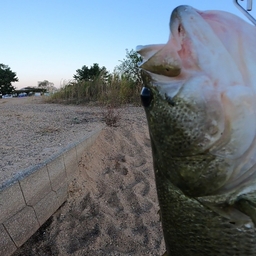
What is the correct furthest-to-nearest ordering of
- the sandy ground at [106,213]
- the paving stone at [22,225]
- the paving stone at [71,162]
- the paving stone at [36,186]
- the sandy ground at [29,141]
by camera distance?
the paving stone at [71,162], the sandy ground at [29,141], the sandy ground at [106,213], the paving stone at [36,186], the paving stone at [22,225]

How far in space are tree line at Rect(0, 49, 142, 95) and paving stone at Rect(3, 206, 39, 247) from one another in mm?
1344

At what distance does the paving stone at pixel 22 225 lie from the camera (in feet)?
7.94

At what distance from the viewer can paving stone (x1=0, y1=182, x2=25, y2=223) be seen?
2.30 m

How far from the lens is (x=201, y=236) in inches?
41.4

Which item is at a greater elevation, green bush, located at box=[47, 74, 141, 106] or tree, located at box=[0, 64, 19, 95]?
green bush, located at box=[47, 74, 141, 106]

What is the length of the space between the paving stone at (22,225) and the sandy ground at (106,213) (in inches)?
2.6

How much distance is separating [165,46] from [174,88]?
0.13 metres

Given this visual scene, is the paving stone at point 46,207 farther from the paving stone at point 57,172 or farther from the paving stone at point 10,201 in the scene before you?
the paving stone at point 10,201

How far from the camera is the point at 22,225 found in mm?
2564

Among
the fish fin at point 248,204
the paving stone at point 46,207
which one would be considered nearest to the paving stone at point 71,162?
the paving stone at point 46,207

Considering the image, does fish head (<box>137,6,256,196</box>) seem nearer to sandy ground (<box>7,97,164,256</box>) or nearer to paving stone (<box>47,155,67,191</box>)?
sandy ground (<box>7,97,164,256</box>)

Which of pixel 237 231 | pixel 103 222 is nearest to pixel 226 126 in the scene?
pixel 237 231

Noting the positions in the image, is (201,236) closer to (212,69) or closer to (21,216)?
(212,69)

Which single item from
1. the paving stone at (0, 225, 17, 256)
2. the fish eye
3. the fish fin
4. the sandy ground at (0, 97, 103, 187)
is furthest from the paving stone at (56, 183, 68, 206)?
the fish fin
